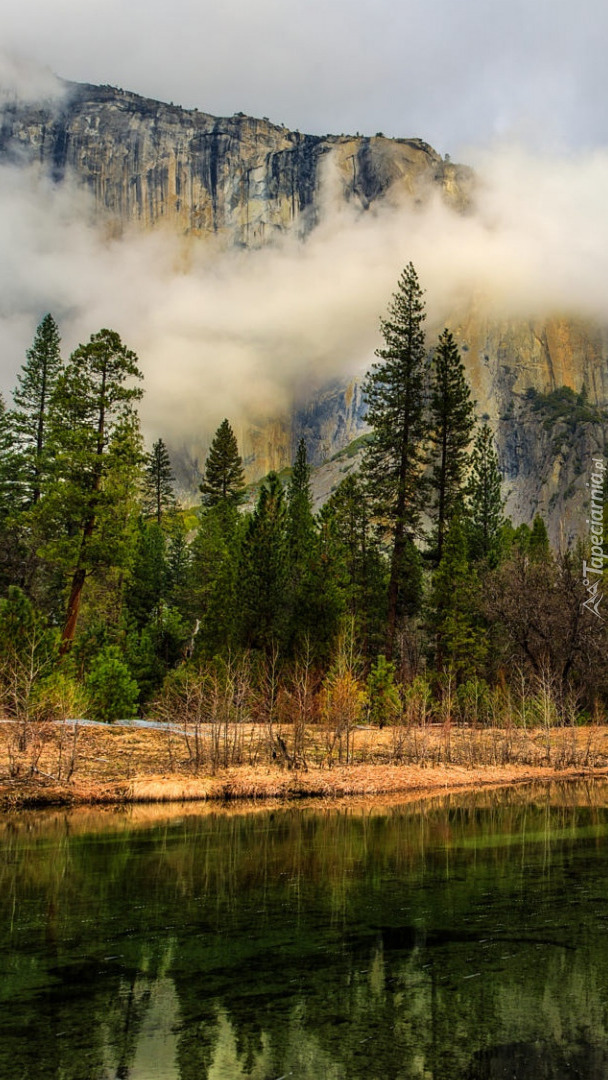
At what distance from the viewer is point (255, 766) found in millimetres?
26500

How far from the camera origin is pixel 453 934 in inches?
416

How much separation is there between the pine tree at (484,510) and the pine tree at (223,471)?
58.6ft

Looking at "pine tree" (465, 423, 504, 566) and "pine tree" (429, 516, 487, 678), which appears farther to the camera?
"pine tree" (465, 423, 504, 566)

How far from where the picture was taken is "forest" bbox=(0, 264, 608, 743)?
101ft

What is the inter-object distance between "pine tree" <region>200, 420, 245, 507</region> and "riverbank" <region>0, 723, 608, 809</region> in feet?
112

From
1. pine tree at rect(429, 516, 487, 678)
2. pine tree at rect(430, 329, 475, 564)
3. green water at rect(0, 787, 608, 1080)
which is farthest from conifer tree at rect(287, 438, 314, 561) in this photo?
green water at rect(0, 787, 608, 1080)

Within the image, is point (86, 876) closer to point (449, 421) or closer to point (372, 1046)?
point (372, 1046)

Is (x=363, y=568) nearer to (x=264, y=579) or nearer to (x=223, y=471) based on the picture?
(x=223, y=471)

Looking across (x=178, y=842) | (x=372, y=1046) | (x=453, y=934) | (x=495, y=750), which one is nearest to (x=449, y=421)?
(x=495, y=750)

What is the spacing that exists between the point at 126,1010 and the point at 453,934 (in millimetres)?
4429

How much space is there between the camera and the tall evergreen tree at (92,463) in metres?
33.6

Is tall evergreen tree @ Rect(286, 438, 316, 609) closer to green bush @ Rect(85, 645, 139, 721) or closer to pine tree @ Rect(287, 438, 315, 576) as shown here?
pine tree @ Rect(287, 438, 315, 576)

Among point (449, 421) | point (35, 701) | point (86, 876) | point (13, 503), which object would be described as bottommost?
point (86, 876)

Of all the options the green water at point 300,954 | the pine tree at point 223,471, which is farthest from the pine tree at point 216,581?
the green water at point 300,954
